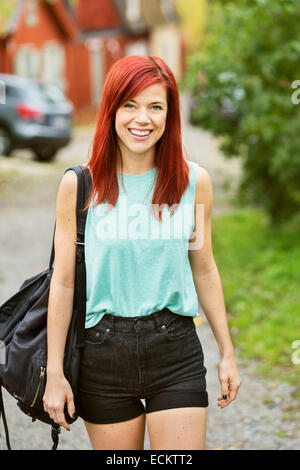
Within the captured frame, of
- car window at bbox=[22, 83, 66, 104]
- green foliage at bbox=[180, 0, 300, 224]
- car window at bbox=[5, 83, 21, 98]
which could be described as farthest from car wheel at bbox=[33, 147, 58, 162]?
green foliage at bbox=[180, 0, 300, 224]

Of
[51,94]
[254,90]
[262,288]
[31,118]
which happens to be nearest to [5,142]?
[31,118]

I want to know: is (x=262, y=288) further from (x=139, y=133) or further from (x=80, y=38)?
(x=80, y=38)

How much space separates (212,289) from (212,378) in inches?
112

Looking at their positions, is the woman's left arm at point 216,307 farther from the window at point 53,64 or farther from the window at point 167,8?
the window at point 167,8

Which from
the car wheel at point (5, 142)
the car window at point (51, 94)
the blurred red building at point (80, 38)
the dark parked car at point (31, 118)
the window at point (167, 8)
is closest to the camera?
the dark parked car at point (31, 118)

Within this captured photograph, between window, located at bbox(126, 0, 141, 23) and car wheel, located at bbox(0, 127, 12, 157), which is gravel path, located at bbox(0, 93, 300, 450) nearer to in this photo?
car wheel, located at bbox(0, 127, 12, 157)

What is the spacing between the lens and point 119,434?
2.51 metres

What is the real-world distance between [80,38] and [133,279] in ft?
104

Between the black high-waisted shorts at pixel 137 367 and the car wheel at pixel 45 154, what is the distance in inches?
631

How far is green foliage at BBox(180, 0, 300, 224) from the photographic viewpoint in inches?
292

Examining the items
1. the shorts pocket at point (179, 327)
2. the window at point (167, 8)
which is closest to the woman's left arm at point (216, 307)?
the shorts pocket at point (179, 327)

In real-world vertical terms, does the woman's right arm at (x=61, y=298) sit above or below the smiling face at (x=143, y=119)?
below

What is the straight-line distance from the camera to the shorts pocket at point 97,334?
245 centimetres
